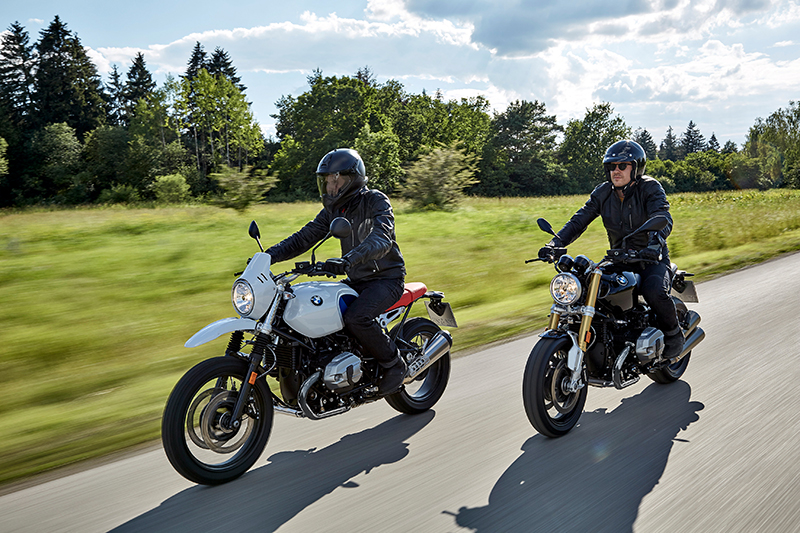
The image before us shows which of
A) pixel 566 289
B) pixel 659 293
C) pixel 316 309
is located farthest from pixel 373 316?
pixel 659 293

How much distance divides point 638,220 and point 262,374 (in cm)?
322

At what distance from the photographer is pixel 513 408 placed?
4.73 m

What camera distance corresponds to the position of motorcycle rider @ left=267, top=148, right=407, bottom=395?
4.22 meters

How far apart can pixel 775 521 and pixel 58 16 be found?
82.2 meters

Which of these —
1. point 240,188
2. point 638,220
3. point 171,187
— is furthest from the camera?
point 171,187

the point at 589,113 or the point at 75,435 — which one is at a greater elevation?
the point at 589,113

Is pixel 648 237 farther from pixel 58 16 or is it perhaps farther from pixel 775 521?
pixel 58 16

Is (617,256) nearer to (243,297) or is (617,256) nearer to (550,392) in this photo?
(550,392)

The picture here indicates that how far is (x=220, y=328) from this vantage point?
146 inches

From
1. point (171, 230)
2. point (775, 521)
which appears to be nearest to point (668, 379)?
point (775, 521)

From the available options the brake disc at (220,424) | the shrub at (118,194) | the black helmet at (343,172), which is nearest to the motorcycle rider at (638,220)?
the black helmet at (343,172)

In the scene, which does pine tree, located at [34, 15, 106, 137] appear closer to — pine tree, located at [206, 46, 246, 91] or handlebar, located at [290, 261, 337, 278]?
pine tree, located at [206, 46, 246, 91]

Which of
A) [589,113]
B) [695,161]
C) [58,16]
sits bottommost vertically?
[695,161]

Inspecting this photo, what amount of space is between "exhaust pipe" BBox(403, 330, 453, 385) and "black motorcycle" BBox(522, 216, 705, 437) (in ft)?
2.93
